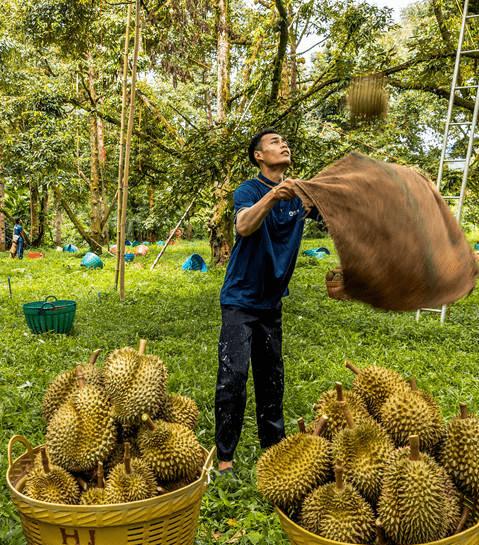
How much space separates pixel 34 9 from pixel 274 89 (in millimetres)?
4250

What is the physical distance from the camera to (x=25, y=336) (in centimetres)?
596

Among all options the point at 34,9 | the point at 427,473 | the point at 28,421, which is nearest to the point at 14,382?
the point at 28,421

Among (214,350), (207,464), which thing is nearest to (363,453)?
(207,464)

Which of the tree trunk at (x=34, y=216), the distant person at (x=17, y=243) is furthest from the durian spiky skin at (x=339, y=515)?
the tree trunk at (x=34, y=216)

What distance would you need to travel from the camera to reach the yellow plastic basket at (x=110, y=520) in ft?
5.16

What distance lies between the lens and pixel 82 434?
1827 mm

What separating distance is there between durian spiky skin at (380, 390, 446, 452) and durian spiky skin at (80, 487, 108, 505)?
1000mm

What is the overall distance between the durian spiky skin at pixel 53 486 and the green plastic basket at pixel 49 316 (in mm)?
4318

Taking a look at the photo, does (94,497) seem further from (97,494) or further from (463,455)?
(463,455)

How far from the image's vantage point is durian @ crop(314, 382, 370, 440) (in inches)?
70.2

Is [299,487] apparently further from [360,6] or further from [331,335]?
[360,6]

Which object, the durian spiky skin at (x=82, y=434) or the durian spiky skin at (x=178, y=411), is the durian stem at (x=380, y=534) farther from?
the durian spiky skin at (x=82, y=434)

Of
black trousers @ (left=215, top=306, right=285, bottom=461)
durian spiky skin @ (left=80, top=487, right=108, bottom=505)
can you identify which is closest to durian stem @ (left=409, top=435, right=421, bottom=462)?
durian spiky skin @ (left=80, top=487, right=108, bottom=505)

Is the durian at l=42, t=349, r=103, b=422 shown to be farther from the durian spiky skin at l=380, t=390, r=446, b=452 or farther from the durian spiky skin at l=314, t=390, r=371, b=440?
the durian spiky skin at l=380, t=390, r=446, b=452
